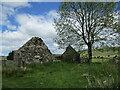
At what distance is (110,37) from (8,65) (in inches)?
459

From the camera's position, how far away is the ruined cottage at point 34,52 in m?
2.80

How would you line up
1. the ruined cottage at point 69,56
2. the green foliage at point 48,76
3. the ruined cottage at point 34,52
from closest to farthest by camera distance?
the green foliage at point 48,76 < the ruined cottage at point 34,52 < the ruined cottage at point 69,56

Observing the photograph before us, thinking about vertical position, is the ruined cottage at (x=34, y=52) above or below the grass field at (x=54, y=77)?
above

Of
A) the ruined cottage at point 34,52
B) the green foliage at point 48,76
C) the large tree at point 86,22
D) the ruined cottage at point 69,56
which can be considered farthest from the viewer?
the large tree at point 86,22

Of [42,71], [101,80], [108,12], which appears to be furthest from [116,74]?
[108,12]

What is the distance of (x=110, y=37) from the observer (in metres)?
12.9

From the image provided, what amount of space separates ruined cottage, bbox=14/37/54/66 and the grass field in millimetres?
297

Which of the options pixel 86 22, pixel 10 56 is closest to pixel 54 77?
pixel 10 56

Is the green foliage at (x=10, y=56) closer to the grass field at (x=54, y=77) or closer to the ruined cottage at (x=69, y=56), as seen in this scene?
the grass field at (x=54, y=77)

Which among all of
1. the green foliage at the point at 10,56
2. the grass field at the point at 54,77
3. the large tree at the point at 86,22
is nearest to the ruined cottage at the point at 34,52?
the green foliage at the point at 10,56

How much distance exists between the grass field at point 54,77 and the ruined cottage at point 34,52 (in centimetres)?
30

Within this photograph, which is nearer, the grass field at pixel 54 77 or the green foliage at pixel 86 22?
the grass field at pixel 54 77

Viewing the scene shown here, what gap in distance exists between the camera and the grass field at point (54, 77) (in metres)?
2.23

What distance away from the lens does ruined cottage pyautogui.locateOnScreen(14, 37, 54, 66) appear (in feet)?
9.20
